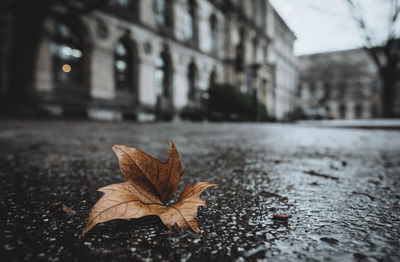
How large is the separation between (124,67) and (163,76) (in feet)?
8.46

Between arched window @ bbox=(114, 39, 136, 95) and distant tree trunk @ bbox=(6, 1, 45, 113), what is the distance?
346 centimetres

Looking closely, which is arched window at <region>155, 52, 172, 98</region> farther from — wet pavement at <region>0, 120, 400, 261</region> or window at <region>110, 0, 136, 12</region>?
wet pavement at <region>0, 120, 400, 261</region>

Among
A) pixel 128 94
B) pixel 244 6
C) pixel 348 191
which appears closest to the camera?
pixel 348 191

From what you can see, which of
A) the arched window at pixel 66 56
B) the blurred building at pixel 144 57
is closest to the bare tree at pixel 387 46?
the blurred building at pixel 144 57

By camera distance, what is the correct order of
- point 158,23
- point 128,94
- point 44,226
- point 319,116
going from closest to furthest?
point 44,226 < point 128,94 < point 158,23 < point 319,116

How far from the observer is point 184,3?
13.7m

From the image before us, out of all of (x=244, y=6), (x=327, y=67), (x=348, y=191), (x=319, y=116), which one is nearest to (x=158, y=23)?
(x=244, y=6)

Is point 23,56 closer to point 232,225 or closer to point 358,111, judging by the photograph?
point 232,225

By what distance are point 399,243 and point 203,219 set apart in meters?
0.33

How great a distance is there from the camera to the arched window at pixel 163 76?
1272 cm

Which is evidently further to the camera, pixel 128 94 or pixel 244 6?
pixel 244 6

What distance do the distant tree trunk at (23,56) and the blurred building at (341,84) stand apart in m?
33.3

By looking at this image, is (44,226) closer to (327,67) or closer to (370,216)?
(370,216)

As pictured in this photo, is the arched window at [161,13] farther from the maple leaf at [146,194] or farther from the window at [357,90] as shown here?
the window at [357,90]
